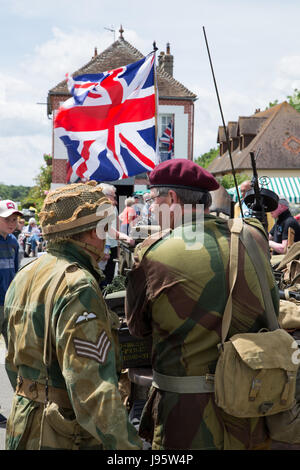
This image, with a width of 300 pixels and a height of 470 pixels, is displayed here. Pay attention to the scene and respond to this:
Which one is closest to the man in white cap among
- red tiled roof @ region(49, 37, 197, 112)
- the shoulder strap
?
the shoulder strap

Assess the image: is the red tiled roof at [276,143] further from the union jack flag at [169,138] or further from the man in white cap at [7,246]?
the man in white cap at [7,246]

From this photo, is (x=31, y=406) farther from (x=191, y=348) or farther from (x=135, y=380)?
(x=135, y=380)

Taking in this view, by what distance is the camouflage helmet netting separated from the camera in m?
2.35

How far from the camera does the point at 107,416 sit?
1989 millimetres

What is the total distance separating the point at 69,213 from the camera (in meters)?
2.37

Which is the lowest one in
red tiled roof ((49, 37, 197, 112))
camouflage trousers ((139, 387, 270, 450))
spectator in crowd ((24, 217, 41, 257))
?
spectator in crowd ((24, 217, 41, 257))

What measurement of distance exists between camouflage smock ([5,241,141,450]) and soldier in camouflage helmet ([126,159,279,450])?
0.22 meters

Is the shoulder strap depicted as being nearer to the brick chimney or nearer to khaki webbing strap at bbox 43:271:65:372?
khaki webbing strap at bbox 43:271:65:372

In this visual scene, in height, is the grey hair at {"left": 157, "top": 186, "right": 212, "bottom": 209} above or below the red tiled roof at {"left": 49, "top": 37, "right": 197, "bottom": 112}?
below

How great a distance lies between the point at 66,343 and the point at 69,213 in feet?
1.78

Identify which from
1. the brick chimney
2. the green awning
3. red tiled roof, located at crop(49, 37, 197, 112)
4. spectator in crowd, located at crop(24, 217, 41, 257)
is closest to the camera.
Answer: the green awning

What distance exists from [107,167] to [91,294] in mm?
8005
